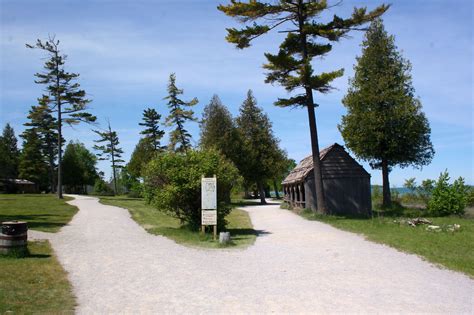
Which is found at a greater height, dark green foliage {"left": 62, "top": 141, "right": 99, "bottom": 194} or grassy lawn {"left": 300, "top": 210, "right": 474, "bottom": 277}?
dark green foliage {"left": 62, "top": 141, "right": 99, "bottom": 194}

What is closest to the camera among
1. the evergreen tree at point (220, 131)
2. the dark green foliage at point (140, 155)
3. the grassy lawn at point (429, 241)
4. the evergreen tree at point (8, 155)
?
the grassy lawn at point (429, 241)

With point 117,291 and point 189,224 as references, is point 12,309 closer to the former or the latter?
point 117,291

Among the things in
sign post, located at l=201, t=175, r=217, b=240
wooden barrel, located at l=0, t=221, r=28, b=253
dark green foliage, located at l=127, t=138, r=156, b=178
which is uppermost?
dark green foliage, located at l=127, t=138, r=156, b=178

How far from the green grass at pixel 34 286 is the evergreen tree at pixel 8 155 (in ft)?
188

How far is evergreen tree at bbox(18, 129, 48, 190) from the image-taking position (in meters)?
67.1

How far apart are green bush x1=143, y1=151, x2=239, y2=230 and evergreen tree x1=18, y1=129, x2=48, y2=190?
55765 mm

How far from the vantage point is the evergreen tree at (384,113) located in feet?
103

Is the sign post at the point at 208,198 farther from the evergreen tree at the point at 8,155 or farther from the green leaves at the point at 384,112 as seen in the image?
the evergreen tree at the point at 8,155

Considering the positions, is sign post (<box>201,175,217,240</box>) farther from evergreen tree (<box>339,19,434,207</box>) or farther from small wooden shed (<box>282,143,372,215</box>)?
evergreen tree (<box>339,19,434,207</box>)

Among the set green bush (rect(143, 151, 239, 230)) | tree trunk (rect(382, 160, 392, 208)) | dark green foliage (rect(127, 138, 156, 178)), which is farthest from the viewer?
dark green foliage (rect(127, 138, 156, 178))

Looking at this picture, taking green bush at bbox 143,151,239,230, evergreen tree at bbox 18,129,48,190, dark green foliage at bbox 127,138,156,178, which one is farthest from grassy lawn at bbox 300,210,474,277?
evergreen tree at bbox 18,129,48,190

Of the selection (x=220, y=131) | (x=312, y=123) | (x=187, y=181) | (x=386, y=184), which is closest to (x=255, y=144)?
(x=220, y=131)

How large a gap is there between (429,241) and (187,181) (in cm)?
885

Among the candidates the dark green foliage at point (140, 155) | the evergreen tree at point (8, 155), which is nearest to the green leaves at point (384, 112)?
the dark green foliage at point (140, 155)
